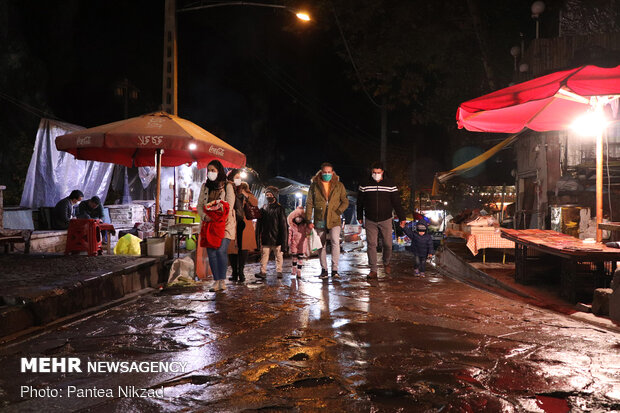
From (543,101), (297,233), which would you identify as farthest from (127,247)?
(543,101)

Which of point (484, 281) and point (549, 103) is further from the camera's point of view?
point (484, 281)

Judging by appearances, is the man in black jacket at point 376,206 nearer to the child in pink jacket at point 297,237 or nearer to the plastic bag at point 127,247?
the child in pink jacket at point 297,237

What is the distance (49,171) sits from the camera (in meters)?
12.6

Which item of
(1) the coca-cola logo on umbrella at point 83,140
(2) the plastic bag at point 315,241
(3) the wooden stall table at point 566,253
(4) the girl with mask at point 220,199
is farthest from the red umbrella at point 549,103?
(1) the coca-cola logo on umbrella at point 83,140

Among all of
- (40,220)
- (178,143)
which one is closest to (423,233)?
(178,143)

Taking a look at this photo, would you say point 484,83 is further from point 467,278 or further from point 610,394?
point 610,394

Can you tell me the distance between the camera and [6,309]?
5043 millimetres

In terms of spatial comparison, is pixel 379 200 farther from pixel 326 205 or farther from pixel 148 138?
pixel 148 138

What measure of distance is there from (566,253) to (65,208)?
36.0 feet

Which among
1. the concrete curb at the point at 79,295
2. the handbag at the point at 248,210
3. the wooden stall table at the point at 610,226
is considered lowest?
the concrete curb at the point at 79,295

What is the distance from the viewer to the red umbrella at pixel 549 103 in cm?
619

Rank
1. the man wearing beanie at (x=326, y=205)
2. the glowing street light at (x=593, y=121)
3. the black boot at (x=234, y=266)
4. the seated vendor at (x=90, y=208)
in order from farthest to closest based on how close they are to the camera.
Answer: the seated vendor at (x=90, y=208)
the man wearing beanie at (x=326, y=205)
the black boot at (x=234, y=266)
the glowing street light at (x=593, y=121)

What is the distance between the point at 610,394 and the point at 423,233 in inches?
290

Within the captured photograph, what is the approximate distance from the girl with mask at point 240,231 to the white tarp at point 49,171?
5.99 meters
